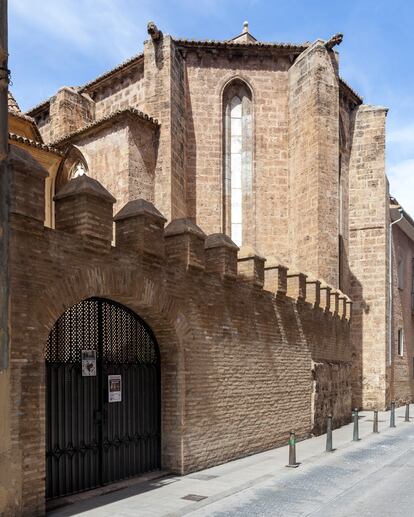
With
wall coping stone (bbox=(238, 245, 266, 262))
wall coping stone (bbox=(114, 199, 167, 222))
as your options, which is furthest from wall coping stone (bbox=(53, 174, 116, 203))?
wall coping stone (bbox=(238, 245, 266, 262))

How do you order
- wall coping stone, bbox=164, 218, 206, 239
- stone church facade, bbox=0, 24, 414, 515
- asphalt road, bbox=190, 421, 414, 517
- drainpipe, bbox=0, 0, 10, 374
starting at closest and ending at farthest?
drainpipe, bbox=0, 0, 10, 374 → stone church facade, bbox=0, 24, 414, 515 → asphalt road, bbox=190, 421, 414, 517 → wall coping stone, bbox=164, 218, 206, 239

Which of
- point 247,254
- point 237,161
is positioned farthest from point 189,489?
point 237,161

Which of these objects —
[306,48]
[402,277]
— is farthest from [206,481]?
[402,277]

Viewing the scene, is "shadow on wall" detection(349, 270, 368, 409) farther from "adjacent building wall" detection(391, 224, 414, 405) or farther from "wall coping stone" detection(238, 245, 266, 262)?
"wall coping stone" detection(238, 245, 266, 262)

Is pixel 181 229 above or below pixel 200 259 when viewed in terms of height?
above

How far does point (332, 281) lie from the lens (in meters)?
20.6

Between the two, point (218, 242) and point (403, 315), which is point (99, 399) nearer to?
point (218, 242)

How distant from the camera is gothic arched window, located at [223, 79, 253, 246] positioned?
70.8 feet

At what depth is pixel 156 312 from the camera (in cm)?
912

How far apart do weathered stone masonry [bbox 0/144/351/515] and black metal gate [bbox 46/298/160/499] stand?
0.91 feet

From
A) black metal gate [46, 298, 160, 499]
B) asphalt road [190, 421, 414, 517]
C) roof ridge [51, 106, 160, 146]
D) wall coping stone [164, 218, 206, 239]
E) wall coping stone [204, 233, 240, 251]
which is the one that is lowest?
asphalt road [190, 421, 414, 517]

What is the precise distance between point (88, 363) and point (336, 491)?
4.00 metres

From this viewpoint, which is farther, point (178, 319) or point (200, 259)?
point (200, 259)

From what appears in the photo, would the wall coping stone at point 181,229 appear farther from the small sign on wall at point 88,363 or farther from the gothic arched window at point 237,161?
the gothic arched window at point 237,161
